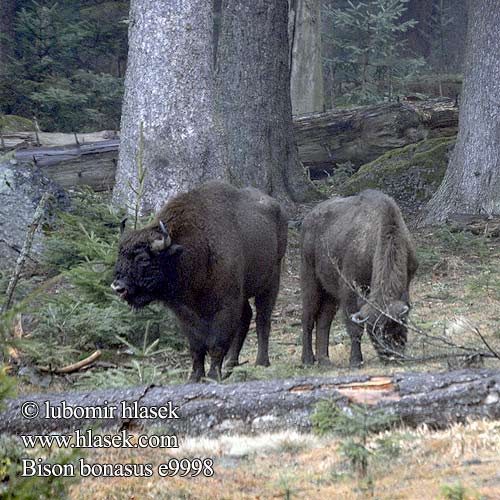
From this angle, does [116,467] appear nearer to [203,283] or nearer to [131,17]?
[203,283]

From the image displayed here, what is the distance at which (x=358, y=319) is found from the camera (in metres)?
10.1

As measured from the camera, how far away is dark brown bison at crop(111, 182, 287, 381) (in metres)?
10.2

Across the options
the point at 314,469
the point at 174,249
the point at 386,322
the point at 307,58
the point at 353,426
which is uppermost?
the point at 307,58

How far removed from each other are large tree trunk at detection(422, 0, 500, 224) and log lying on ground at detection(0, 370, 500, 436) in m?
10.8

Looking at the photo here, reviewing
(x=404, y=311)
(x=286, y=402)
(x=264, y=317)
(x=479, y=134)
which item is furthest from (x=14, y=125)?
(x=286, y=402)

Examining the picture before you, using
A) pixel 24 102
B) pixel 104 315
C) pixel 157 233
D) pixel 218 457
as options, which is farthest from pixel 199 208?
pixel 24 102

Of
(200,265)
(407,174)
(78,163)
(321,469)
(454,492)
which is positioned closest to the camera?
(454,492)

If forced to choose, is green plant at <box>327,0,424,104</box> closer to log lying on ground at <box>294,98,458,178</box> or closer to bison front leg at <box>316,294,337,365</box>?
log lying on ground at <box>294,98,458,178</box>

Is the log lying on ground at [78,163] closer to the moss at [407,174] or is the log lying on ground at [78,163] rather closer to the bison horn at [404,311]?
the moss at [407,174]

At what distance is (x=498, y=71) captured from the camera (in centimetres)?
1761

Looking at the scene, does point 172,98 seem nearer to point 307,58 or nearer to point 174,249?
point 174,249

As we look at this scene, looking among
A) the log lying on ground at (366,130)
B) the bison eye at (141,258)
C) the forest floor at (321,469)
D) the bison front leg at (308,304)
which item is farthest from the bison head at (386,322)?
the log lying on ground at (366,130)

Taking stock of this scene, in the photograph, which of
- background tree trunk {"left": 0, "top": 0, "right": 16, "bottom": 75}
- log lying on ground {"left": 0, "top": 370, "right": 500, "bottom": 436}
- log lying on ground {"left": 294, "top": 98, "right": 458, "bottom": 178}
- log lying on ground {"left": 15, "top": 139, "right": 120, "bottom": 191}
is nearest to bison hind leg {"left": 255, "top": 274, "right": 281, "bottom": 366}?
log lying on ground {"left": 0, "top": 370, "right": 500, "bottom": 436}

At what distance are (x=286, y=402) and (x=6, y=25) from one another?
22.8m
